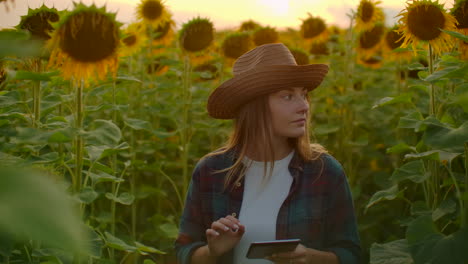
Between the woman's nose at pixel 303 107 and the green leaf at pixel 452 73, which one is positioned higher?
the green leaf at pixel 452 73

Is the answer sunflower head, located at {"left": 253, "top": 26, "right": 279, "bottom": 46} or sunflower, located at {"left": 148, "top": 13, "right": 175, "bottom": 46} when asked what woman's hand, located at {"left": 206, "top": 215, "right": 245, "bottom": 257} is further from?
sunflower, located at {"left": 148, "top": 13, "right": 175, "bottom": 46}

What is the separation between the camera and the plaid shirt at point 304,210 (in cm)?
207

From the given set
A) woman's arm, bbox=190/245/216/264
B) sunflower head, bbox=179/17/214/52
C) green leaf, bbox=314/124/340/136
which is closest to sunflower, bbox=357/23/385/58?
green leaf, bbox=314/124/340/136

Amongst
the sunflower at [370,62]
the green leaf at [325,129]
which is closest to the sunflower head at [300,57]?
the green leaf at [325,129]

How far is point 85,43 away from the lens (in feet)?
5.30

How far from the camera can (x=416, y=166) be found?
2.37m

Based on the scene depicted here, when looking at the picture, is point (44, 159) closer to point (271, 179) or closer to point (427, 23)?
point (271, 179)

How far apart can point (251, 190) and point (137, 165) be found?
1.55 metres

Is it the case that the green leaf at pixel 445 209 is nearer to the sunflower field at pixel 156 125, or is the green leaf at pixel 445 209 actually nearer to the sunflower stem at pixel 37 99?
the sunflower field at pixel 156 125

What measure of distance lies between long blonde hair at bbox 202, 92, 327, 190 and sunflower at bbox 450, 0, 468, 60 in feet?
2.72

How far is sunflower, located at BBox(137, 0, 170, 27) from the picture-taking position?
4492 mm

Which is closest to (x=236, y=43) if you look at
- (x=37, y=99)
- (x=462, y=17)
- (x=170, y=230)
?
(x=170, y=230)

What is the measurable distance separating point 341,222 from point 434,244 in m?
0.45

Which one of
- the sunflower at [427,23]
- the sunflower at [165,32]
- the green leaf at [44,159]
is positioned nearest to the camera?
the green leaf at [44,159]
